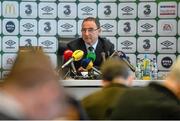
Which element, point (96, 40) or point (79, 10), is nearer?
point (96, 40)

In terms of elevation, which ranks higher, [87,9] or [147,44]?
[87,9]

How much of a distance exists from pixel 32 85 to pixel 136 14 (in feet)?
19.6

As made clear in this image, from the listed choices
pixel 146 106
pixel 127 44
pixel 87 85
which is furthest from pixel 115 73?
pixel 127 44

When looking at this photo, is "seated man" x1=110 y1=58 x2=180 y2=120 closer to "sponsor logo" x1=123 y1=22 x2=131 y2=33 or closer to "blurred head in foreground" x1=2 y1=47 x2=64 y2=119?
"blurred head in foreground" x1=2 y1=47 x2=64 y2=119

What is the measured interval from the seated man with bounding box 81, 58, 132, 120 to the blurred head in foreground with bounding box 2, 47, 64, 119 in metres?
1.18

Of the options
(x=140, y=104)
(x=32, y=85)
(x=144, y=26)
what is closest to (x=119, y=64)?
(x=140, y=104)

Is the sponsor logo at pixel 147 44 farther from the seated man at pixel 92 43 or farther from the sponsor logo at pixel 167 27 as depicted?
the seated man at pixel 92 43

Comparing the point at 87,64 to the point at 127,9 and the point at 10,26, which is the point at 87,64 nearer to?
the point at 127,9

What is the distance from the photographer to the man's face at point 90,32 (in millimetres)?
5246

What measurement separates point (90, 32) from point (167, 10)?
7.26 ft

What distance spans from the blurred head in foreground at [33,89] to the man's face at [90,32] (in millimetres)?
3996

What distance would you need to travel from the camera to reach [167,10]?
705cm

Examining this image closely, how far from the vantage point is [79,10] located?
23.4ft

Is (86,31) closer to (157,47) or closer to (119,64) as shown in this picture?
(157,47)
